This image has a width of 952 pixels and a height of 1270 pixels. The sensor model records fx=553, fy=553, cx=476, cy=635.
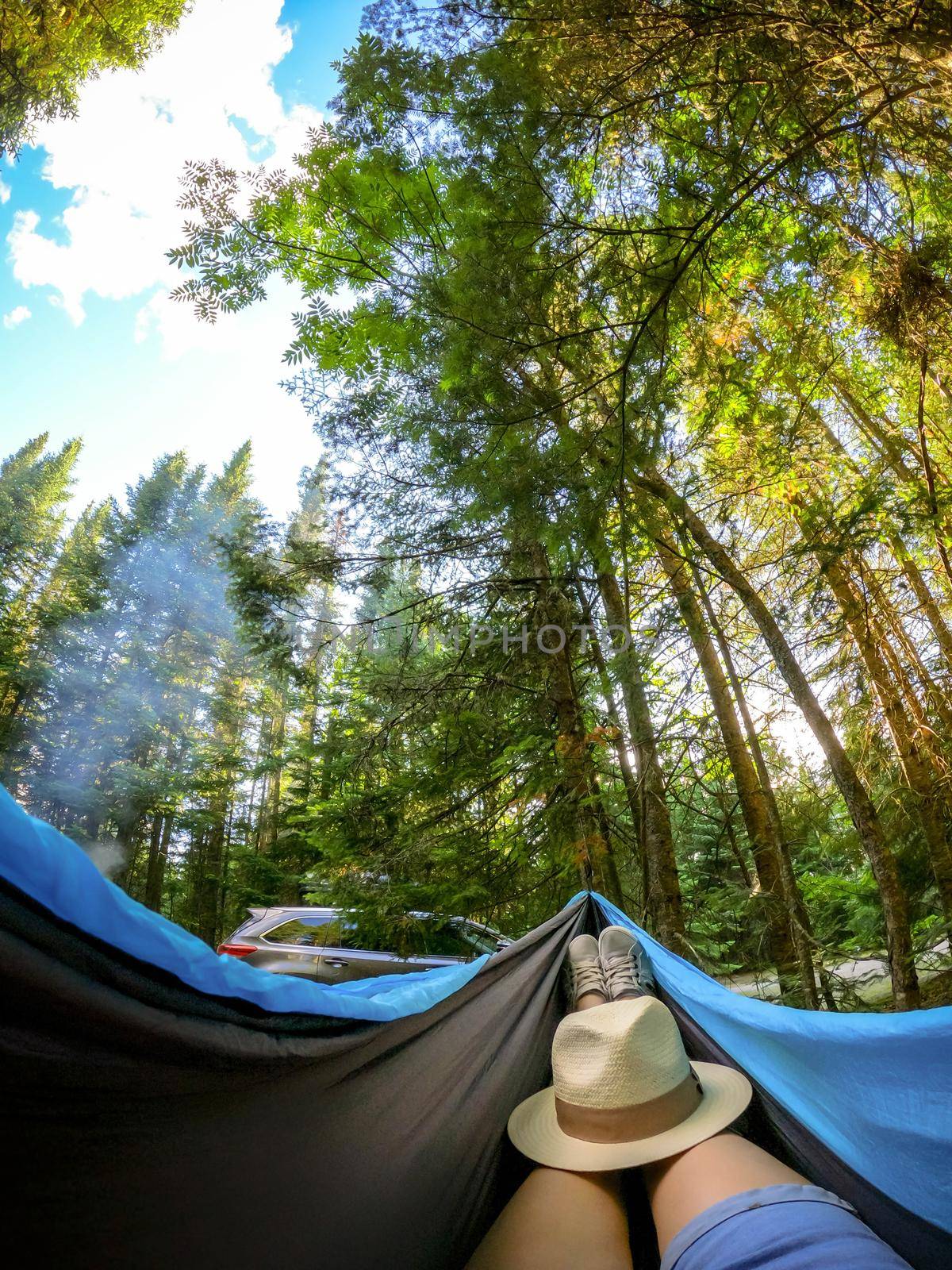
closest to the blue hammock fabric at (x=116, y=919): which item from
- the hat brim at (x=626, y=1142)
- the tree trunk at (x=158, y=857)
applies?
the hat brim at (x=626, y=1142)

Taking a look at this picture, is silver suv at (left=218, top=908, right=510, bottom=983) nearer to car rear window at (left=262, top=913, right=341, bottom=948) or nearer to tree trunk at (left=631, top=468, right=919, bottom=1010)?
car rear window at (left=262, top=913, right=341, bottom=948)

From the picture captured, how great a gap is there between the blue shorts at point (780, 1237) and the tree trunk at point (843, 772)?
237 centimetres

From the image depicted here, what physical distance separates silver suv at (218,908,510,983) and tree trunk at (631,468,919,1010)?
269 cm

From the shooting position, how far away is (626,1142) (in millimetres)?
1131

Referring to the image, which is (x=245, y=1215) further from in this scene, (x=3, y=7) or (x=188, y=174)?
(x=3, y=7)

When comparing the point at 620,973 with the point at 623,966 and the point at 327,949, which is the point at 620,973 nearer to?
the point at 623,966

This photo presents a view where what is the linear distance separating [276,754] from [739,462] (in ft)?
44.1

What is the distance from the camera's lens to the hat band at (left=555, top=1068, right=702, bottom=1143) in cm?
114

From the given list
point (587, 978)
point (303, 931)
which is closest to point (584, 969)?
point (587, 978)

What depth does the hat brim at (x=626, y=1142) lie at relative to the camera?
1.08 m

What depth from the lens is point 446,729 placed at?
4.43 m

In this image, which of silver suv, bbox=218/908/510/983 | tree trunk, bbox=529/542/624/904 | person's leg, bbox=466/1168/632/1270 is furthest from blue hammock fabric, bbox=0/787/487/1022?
silver suv, bbox=218/908/510/983

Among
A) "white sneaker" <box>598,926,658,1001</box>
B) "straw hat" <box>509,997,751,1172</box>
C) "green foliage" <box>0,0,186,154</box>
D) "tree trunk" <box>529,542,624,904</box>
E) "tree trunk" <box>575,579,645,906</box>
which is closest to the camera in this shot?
"straw hat" <box>509,997,751,1172</box>

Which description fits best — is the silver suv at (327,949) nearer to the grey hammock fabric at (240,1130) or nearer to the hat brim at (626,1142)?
the hat brim at (626,1142)
